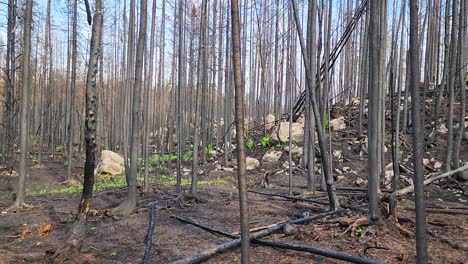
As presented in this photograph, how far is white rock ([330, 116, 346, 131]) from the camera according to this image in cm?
1650

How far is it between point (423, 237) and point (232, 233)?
11.2ft

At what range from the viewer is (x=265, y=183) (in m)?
11.7

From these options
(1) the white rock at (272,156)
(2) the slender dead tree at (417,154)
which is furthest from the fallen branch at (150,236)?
(1) the white rock at (272,156)

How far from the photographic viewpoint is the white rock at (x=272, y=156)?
623 inches

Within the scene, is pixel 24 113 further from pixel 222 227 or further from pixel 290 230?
pixel 290 230

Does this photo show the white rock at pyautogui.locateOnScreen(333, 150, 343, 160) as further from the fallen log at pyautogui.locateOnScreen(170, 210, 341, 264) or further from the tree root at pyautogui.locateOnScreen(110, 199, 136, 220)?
the tree root at pyautogui.locateOnScreen(110, 199, 136, 220)

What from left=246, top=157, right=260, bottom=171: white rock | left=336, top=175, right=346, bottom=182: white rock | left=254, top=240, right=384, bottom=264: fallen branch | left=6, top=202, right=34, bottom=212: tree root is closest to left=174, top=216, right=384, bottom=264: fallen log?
left=254, top=240, right=384, bottom=264: fallen branch

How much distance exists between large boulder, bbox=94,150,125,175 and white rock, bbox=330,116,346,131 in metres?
11.1

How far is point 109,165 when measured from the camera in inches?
695

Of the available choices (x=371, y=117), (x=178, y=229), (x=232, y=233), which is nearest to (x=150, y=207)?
(x=178, y=229)

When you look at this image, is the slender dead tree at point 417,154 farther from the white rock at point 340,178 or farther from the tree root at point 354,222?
the white rock at point 340,178

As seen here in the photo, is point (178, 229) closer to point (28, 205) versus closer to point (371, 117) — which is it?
point (371, 117)

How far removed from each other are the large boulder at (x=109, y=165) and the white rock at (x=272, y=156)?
25.5 ft

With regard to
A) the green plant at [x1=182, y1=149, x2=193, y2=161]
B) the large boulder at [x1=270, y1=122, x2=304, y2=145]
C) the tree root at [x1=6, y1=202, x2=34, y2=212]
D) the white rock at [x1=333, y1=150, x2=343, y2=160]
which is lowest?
the tree root at [x1=6, y1=202, x2=34, y2=212]
